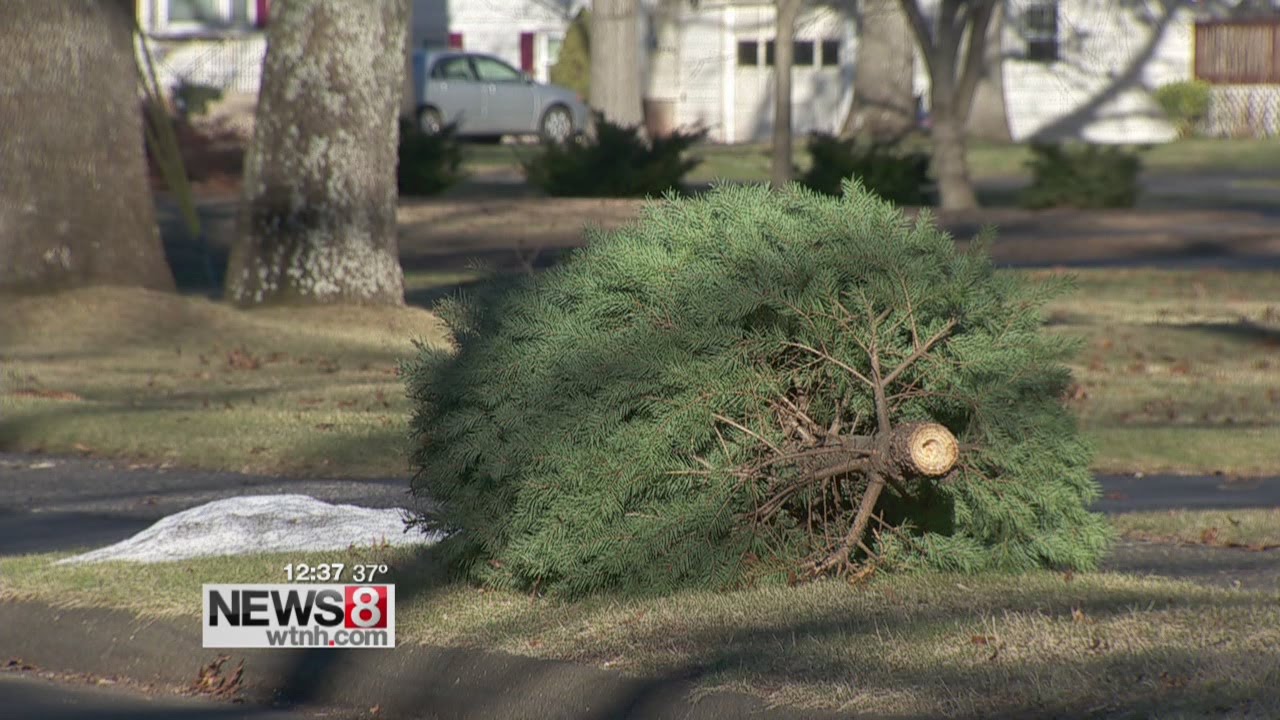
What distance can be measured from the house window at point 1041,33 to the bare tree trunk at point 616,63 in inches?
623

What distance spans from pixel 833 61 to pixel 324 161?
104ft

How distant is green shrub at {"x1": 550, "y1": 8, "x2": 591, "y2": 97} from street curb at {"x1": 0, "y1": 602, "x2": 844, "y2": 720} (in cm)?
4044

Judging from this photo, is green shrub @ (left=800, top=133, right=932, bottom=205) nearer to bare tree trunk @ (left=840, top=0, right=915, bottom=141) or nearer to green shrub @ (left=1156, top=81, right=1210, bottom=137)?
bare tree trunk @ (left=840, top=0, right=915, bottom=141)

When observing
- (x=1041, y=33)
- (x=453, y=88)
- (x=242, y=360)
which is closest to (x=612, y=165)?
(x=242, y=360)

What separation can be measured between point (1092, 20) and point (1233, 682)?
138ft

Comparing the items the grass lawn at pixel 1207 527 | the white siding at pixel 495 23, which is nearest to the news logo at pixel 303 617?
the grass lawn at pixel 1207 527

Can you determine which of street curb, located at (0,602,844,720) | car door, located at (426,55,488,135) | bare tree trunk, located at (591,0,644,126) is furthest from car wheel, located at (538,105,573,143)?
street curb, located at (0,602,844,720)

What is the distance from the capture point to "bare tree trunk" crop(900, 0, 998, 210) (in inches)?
1020

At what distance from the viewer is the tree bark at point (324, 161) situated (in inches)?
616

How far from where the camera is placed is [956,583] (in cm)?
646

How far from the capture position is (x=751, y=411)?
21.1ft

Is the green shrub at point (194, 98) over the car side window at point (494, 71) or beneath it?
beneath

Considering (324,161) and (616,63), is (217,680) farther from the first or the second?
(616,63)

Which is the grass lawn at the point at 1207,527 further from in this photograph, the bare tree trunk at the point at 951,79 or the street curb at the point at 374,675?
the bare tree trunk at the point at 951,79
